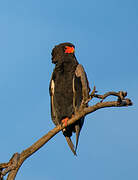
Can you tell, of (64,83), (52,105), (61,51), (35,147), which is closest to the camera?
(35,147)

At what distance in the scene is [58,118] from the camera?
9352 mm

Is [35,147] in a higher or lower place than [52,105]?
lower

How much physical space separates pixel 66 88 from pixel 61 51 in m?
0.98

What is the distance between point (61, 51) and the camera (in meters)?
9.37

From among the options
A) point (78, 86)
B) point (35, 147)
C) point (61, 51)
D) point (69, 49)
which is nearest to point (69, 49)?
point (69, 49)

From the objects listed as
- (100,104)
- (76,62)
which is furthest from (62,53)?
(100,104)

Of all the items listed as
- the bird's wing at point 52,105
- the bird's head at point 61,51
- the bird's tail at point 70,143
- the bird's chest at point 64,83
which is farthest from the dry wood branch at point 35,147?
the bird's head at point 61,51

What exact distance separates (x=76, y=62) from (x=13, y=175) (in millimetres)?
3792

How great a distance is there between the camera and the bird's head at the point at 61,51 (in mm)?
9320

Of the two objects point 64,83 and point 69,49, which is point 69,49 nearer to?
point 69,49

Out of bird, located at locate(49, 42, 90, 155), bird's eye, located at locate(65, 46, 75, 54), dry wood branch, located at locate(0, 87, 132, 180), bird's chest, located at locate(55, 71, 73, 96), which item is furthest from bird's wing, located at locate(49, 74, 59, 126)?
dry wood branch, located at locate(0, 87, 132, 180)

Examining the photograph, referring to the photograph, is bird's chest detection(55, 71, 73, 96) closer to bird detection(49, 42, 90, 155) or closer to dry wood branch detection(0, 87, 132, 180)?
bird detection(49, 42, 90, 155)

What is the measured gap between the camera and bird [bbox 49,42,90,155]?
8906mm

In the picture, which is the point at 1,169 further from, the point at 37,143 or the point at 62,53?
the point at 62,53
